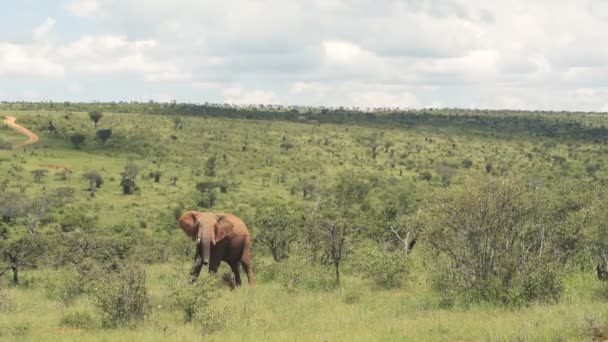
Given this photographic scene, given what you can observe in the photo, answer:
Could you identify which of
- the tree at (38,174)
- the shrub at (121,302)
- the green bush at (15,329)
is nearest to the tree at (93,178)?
the tree at (38,174)

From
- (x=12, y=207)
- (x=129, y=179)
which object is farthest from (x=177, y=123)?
(x=12, y=207)

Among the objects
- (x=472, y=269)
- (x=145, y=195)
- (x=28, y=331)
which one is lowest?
(x=145, y=195)

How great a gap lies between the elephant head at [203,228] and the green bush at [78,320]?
615 cm

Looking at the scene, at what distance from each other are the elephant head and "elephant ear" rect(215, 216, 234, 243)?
0.19m

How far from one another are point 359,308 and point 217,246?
7.80 m

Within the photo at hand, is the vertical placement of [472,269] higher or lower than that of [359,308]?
higher

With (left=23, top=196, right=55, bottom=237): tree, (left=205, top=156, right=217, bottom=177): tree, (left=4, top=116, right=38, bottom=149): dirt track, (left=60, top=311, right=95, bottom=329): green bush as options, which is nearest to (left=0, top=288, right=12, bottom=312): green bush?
(left=60, top=311, right=95, bottom=329): green bush

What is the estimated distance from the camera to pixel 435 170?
314ft

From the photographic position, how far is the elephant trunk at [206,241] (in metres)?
21.8

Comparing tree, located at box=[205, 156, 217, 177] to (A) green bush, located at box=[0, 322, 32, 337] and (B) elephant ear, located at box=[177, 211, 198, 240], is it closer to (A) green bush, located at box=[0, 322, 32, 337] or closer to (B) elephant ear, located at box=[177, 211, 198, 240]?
(B) elephant ear, located at box=[177, 211, 198, 240]

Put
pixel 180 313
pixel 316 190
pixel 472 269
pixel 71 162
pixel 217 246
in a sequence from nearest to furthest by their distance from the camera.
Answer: pixel 180 313 < pixel 472 269 < pixel 217 246 < pixel 316 190 < pixel 71 162

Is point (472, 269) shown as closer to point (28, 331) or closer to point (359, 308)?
point (359, 308)

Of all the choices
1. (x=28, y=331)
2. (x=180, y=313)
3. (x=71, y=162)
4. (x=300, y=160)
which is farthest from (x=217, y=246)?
(x=300, y=160)

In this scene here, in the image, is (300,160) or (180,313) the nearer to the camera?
(180,313)
